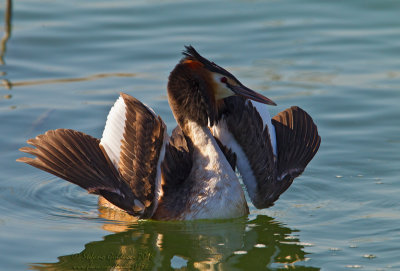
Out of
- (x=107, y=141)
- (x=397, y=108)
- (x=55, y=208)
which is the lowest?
(x=55, y=208)

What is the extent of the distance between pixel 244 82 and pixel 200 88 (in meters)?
3.62

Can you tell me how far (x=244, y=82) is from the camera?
11.0 meters

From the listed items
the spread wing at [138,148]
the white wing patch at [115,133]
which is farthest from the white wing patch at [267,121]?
the white wing patch at [115,133]

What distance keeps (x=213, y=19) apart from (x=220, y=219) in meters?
6.23

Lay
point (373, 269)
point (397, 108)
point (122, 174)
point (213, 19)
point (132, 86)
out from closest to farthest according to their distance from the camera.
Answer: point (373, 269)
point (122, 174)
point (397, 108)
point (132, 86)
point (213, 19)

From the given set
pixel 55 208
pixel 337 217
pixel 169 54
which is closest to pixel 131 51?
pixel 169 54

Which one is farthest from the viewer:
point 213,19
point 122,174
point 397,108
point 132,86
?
point 213,19

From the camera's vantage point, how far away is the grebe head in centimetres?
742

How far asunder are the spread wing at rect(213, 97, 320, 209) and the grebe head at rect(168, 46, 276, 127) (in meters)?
0.24

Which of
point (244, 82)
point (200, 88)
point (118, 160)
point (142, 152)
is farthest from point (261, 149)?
point (244, 82)

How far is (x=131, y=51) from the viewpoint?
12234 mm

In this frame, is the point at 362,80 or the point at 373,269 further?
the point at 362,80

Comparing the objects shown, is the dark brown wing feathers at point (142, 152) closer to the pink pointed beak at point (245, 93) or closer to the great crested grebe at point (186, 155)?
the great crested grebe at point (186, 155)

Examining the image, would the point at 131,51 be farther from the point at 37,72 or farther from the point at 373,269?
the point at 373,269
